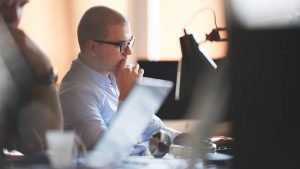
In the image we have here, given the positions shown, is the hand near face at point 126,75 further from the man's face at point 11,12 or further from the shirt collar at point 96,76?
the man's face at point 11,12

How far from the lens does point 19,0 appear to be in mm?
1434

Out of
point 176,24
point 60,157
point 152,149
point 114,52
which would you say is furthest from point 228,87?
point 176,24

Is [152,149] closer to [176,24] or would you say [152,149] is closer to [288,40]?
→ [288,40]

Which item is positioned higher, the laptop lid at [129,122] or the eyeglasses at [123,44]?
the eyeglasses at [123,44]

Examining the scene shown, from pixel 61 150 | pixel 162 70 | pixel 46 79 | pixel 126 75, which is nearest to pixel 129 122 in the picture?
pixel 61 150

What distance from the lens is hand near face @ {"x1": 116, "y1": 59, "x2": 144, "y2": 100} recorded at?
1.83 meters

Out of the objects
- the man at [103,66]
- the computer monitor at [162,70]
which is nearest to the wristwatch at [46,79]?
the man at [103,66]

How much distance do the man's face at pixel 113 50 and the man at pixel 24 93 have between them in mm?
506

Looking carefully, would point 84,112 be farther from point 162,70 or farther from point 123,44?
point 162,70

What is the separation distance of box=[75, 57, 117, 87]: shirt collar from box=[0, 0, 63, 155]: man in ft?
1.47

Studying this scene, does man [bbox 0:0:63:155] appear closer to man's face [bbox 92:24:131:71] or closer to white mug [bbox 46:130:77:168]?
white mug [bbox 46:130:77:168]

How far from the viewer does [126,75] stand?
1.88 meters

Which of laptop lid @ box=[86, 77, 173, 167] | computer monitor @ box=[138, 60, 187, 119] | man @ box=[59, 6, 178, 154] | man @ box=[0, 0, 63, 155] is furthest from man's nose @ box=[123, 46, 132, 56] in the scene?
laptop lid @ box=[86, 77, 173, 167]

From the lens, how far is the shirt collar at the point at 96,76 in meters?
1.87
